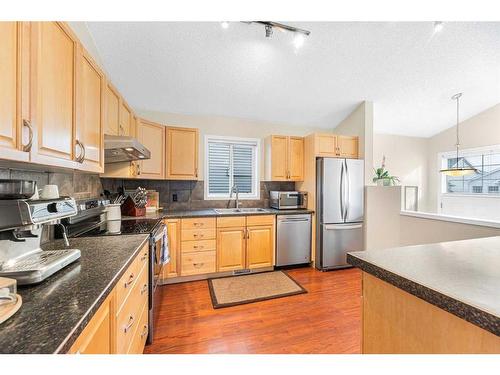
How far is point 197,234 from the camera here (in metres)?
2.81

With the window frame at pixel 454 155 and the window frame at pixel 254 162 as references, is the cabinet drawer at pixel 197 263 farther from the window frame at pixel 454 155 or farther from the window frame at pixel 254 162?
the window frame at pixel 454 155

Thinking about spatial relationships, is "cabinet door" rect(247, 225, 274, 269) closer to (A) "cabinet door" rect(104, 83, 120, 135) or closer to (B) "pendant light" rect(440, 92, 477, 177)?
(A) "cabinet door" rect(104, 83, 120, 135)

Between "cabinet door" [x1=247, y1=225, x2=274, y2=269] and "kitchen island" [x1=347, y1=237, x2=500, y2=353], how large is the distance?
84.0 inches

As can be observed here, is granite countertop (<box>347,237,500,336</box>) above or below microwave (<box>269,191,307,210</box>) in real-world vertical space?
below

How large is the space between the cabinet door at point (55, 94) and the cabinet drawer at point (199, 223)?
1.68m

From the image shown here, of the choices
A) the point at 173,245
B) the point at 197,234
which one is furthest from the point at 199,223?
the point at 173,245

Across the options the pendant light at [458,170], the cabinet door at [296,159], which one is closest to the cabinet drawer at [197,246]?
the cabinet door at [296,159]

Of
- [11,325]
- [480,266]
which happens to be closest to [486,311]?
[480,266]

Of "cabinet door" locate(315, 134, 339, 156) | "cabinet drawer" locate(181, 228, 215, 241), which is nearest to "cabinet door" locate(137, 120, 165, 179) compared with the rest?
"cabinet drawer" locate(181, 228, 215, 241)

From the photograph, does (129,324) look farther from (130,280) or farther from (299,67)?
(299,67)

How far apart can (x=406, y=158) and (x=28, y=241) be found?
20.0 ft

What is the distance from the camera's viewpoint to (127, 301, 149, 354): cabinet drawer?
1.24 m

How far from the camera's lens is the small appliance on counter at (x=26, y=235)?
815 millimetres
